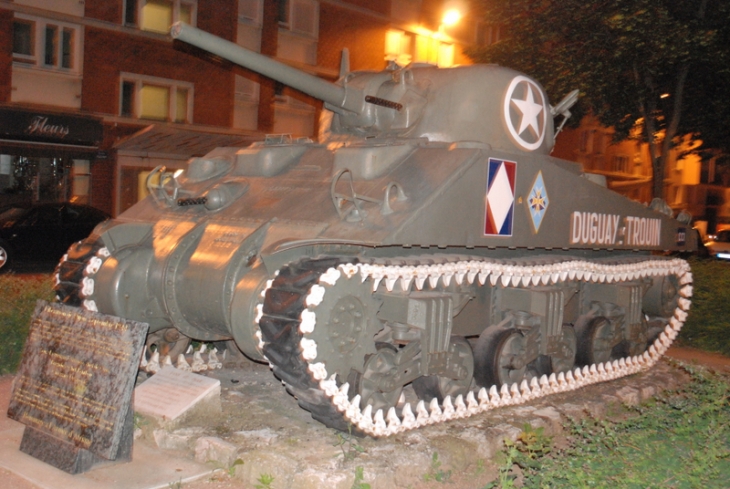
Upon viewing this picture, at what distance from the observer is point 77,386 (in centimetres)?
577

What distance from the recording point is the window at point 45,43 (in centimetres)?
1998

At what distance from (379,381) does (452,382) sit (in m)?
1.25

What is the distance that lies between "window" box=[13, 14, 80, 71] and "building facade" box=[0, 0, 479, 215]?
0.03 metres

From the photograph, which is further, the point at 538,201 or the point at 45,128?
the point at 45,128

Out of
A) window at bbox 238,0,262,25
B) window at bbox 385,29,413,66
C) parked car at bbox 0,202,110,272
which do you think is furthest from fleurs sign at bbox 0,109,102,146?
window at bbox 385,29,413,66

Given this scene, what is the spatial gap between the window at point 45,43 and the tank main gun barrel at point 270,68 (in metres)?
15.0

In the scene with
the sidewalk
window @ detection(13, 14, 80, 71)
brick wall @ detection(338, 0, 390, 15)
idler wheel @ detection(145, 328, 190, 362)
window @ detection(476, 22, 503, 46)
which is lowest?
the sidewalk

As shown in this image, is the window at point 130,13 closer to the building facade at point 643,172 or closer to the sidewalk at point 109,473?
the sidewalk at point 109,473

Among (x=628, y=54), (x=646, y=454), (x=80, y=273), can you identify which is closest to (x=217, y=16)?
(x=628, y=54)

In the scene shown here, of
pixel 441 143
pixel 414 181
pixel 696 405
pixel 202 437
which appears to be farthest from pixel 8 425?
pixel 696 405

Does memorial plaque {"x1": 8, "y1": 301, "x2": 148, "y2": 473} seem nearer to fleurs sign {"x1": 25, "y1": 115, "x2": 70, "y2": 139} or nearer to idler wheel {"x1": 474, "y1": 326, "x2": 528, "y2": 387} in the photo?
idler wheel {"x1": 474, "y1": 326, "x2": 528, "y2": 387}

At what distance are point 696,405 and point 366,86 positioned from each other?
4192mm

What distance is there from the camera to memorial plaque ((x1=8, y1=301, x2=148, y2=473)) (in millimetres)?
5539

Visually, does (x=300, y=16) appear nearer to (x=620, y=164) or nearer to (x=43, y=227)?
(x=43, y=227)
